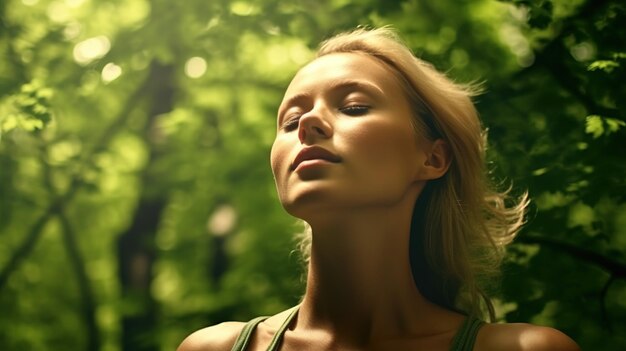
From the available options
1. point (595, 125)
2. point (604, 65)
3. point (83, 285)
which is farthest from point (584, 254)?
point (83, 285)

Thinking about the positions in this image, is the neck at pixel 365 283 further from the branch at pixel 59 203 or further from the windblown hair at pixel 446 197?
the branch at pixel 59 203

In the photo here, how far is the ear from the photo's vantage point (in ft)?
3.72

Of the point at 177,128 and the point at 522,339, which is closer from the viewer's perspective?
the point at 522,339

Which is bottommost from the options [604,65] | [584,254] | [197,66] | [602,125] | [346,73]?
[584,254]

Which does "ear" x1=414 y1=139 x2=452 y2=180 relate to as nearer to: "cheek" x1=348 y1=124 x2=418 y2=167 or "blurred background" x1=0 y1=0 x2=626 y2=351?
"cheek" x1=348 y1=124 x2=418 y2=167

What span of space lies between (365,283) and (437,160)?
8.4 inches

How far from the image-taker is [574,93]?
67.2 inches

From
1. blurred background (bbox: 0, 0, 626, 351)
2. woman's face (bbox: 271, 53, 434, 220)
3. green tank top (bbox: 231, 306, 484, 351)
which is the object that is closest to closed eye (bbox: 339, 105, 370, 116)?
woman's face (bbox: 271, 53, 434, 220)

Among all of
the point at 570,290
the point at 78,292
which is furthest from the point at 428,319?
the point at 78,292

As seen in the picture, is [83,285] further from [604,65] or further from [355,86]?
[604,65]

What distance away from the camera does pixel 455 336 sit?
1037mm

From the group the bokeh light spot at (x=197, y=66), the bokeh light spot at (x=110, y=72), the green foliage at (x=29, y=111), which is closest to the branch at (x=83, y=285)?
the green foliage at (x=29, y=111)

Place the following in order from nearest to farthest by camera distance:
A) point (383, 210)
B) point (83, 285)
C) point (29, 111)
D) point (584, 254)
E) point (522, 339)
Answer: point (522, 339) < point (383, 210) < point (584, 254) < point (29, 111) < point (83, 285)

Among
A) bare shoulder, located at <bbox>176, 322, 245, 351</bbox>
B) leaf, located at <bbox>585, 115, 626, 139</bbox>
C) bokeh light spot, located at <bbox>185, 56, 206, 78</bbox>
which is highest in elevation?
bokeh light spot, located at <bbox>185, 56, 206, 78</bbox>
